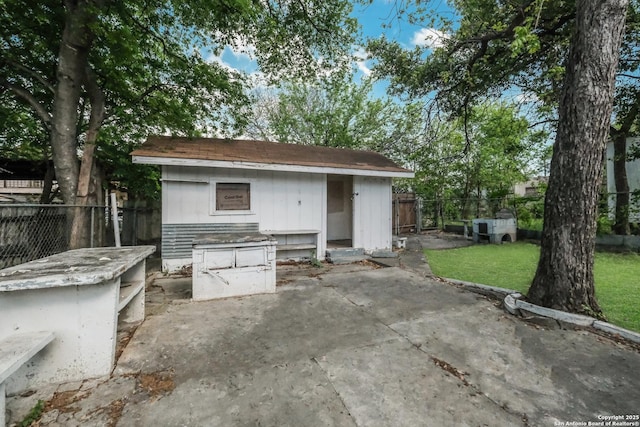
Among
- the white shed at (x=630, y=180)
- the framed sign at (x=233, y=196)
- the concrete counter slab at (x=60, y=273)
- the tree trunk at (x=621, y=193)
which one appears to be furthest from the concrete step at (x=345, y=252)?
the white shed at (x=630, y=180)

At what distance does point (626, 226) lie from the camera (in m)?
7.62

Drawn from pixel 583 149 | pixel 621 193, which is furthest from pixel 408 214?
pixel 583 149

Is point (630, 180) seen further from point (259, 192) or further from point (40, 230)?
point (40, 230)

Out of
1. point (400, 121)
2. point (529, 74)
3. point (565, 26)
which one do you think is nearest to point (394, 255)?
point (529, 74)

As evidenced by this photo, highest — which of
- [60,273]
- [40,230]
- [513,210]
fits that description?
[513,210]

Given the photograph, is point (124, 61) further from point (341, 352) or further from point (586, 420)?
point (586, 420)

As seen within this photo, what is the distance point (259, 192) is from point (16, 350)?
4765 mm

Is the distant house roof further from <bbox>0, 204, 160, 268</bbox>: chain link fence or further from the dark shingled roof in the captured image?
<bbox>0, 204, 160, 268</bbox>: chain link fence

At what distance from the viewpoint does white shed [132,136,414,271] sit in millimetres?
5359

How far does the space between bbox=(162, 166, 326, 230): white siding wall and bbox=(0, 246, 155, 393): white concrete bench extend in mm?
3373

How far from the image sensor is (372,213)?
726cm

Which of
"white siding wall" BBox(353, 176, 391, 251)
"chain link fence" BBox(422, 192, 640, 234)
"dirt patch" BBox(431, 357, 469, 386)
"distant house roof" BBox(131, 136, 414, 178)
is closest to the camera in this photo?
"dirt patch" BBox(431, 357, 469, 386)

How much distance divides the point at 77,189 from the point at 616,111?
12552 mm

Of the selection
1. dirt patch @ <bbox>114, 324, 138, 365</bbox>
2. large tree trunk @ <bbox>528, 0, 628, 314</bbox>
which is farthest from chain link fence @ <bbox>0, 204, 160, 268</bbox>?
large tree trunk @ <bbox>528, 0, 628, 314</bbox>
